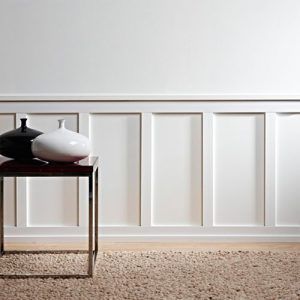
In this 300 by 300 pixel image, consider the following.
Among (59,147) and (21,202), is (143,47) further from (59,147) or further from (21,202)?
(21,202)

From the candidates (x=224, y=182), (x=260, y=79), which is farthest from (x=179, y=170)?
(x=260, y=79)

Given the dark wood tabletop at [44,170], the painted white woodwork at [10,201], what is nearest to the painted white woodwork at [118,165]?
the painted white woodwork at [10,201]

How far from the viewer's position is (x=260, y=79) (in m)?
2.92

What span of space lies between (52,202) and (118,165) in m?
0.38

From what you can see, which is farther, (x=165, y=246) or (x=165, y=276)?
(x=165, y=246)

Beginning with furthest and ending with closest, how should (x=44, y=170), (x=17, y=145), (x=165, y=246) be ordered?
(x=165, y=246) → (x=17, y=145) → (x=44, y=170)

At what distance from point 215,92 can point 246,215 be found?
0.65 m

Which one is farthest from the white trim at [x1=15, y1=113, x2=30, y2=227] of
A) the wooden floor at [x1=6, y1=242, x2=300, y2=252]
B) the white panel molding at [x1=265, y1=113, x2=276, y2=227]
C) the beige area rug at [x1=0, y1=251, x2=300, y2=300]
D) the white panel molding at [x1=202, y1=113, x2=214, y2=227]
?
the white panel molding at [x1=265, y1=113, x2=276, y2=227]

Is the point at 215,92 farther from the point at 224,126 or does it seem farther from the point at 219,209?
the point at 219,209

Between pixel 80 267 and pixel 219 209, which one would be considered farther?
pixel 219 209

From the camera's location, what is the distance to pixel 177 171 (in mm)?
2932

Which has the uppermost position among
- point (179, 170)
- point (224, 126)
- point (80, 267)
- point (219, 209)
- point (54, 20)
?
point (54, 20)

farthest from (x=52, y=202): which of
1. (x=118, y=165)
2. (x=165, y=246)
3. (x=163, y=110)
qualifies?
(x=163, y=110)

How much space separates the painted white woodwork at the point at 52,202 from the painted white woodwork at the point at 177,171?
416 mm
